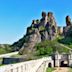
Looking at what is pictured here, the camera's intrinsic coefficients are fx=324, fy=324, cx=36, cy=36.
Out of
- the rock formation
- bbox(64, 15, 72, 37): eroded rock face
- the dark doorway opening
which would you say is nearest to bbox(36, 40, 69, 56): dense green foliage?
the rock formation

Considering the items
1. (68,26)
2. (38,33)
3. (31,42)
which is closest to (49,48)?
(31,42)

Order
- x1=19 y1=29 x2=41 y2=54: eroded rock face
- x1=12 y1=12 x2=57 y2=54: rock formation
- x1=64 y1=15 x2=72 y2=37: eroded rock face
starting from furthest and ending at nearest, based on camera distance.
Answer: x1=64 y1=15 x2=72 y2=37: eroded rock face < x1=12 y1=12 x2=57 y2=54: rock formation < x1=19 y1=29 x2=41 y2=54: eroded rock face

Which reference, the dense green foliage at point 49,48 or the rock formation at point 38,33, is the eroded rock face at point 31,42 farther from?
the dense green foliage at point 49,48

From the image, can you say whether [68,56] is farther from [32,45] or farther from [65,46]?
[32,45]

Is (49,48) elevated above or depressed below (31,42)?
below

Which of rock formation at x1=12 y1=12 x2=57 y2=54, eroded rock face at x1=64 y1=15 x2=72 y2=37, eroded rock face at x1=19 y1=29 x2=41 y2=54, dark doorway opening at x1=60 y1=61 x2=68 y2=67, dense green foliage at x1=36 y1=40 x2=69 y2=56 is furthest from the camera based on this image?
eroded rock face at x1=64 y1=15 x2=72 y2=37

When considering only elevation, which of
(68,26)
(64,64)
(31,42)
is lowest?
(64,64)

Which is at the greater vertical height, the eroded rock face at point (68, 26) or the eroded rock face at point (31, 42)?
the eroded rock face at point (68, 26)

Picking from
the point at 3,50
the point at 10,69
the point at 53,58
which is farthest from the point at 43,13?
the point at 10,69

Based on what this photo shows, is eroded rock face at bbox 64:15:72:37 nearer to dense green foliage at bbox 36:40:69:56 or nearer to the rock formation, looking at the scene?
the rock formation

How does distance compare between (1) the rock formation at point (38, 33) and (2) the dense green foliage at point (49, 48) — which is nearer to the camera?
(2) the dense green foliage at point (49, 48)

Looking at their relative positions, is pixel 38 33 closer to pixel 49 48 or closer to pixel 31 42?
pixel 31 42

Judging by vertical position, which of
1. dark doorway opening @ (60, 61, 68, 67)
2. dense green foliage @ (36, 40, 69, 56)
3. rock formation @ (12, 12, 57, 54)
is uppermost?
rock formation @ (12, 12, 57, 54)

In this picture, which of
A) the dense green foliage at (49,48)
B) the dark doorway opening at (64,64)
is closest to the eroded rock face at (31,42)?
the dense green foliage at (49,48)
